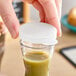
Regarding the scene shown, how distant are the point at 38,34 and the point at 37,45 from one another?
0.02m

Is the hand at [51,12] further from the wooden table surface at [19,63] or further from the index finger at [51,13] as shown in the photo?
the wooden table surface at [19,63]

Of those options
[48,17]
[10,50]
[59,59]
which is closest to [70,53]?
[59,59]

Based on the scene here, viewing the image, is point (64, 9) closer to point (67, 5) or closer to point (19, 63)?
point (67, 5)

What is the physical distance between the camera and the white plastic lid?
39 cm

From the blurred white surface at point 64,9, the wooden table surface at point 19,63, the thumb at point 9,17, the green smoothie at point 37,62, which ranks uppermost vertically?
the thumb at point 9,17

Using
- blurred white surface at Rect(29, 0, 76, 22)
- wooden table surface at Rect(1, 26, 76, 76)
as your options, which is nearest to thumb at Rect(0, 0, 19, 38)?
wooden table surface at Rect(1, 26, 76, 76)

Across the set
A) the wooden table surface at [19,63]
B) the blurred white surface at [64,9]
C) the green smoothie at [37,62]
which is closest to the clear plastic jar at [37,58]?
the green smoothie at [37,62]

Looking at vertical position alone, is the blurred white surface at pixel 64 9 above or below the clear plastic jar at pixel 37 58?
below

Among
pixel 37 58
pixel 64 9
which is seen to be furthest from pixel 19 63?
pixel 64 9

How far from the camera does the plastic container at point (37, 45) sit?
388 mm

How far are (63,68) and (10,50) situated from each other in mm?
163

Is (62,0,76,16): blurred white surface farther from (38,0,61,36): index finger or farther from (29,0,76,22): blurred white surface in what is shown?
(38,0,61,36): index finger

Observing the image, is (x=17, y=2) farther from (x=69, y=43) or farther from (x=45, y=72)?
(x=45, y=72)

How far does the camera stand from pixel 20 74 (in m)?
0.59
